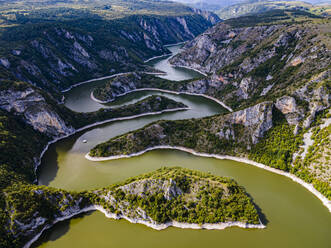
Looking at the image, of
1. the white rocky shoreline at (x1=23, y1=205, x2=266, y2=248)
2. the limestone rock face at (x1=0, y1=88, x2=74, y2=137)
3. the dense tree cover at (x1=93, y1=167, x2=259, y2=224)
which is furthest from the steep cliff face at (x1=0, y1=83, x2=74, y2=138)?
the white rocky shoreline at (x1=23, y1=205, x2=266, y2=248)

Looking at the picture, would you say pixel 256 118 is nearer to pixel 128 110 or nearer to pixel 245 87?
pixel 245 87

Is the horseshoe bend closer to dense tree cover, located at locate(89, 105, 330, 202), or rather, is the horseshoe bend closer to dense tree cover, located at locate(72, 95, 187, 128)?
dense tree cover, located at locate(89, 105, 330, 202)

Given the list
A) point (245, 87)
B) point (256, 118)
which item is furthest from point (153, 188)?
point (245, 87)

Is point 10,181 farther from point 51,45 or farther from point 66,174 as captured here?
point 51,45

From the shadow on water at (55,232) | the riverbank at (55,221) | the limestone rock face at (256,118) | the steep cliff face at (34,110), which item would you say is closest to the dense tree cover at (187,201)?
the riverbank at (55,221)

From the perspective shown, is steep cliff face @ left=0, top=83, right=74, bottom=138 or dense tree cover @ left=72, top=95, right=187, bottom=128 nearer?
steep cliff face @ left=0, top=83, right=74, bottom=138
